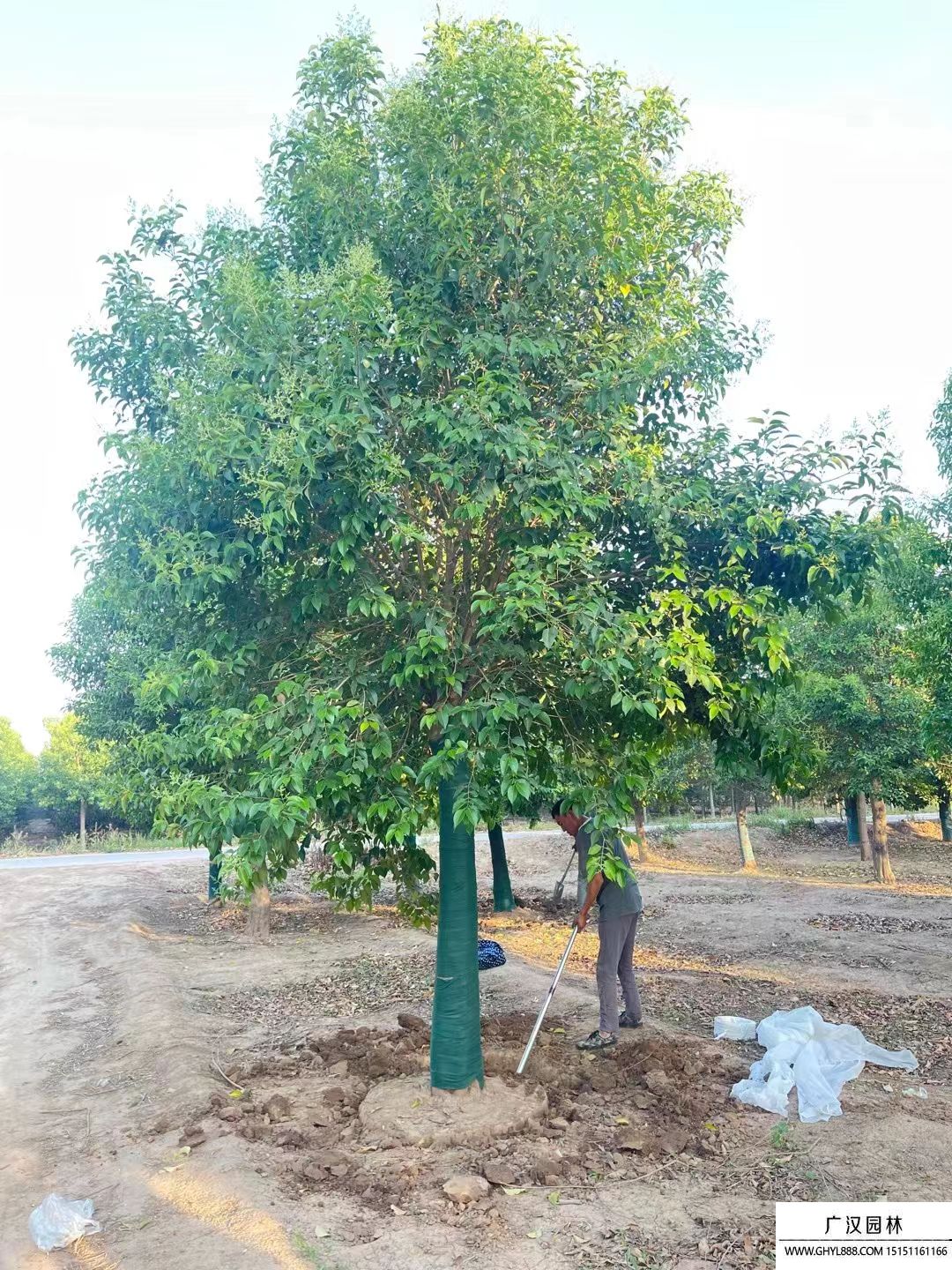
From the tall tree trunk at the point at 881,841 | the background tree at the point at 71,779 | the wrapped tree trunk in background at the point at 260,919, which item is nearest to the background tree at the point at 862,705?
the tall tree trunk at the point at 881,841

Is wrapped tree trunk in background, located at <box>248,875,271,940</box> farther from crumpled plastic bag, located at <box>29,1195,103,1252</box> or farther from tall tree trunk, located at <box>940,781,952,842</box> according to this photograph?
tall tree trunk, located at <box>940,781,952,842</box>

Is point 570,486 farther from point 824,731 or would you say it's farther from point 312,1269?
point 824,731

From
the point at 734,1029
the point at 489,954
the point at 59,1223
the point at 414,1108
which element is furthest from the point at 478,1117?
the point at 489,954

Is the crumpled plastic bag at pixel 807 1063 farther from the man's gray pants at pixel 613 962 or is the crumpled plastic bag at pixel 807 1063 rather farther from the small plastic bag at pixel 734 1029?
the man's gray pants at pixel 613 962

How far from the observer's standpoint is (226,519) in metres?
6.21

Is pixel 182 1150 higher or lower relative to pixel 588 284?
lower

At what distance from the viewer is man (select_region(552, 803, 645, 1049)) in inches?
335

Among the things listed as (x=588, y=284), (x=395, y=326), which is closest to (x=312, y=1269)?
(x=395, y=326)

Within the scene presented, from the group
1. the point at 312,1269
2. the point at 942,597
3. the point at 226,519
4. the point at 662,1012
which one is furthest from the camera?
the point at 942,597

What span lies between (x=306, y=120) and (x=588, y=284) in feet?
7.66

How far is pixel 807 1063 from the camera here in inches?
283

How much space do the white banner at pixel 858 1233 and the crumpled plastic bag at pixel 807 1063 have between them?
170 cm

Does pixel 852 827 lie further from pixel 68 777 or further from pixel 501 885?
pixel 68 777

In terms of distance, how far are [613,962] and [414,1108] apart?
244cm
